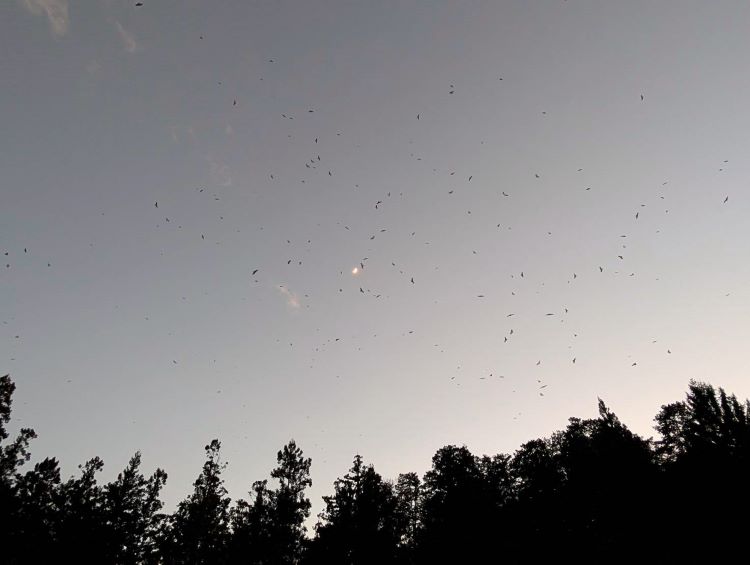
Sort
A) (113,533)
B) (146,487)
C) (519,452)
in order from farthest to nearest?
(519,452) → (146,487) → (113,533)

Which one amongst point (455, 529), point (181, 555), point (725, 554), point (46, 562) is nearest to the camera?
point (46, 562)

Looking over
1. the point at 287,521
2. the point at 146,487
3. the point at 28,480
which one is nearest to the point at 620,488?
the point at 287,521

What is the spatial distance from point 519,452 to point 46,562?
2170 inches

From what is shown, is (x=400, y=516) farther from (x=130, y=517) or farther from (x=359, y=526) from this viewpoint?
(x=130, y=517)

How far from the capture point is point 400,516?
2506 centimetres

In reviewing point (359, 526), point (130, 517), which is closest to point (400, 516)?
point (359, 526)

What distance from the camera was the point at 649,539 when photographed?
25.4 m

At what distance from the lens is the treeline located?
19.7m

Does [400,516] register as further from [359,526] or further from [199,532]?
[199,532]

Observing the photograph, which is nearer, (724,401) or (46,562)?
(46,562)

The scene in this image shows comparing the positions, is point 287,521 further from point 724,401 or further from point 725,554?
point 724,401

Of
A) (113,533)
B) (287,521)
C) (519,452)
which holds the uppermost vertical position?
(519,452)

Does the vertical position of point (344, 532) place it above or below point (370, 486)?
below

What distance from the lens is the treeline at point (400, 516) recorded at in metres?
19.7
